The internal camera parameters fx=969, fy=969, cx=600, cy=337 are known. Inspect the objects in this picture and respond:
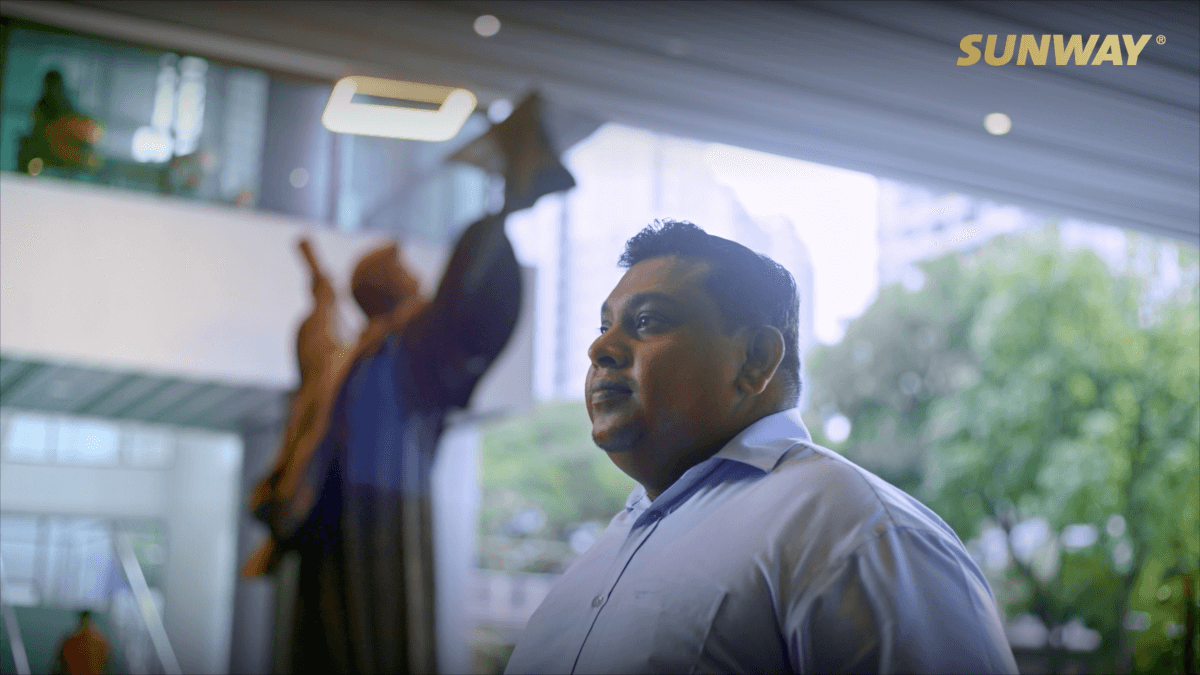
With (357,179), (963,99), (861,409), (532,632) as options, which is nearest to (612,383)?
(532,632)

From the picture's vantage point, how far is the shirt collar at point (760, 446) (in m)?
0.68

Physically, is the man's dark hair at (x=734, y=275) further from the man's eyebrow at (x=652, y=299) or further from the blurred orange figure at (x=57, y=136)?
the blurred orange figure at (x=57, y=136)

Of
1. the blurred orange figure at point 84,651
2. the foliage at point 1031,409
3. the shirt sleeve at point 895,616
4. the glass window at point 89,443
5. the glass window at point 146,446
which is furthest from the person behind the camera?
the foliage at point 1031,409

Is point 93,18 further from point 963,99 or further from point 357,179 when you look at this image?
point 963,99

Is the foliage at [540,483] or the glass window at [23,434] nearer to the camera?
the glass window at [23,434]

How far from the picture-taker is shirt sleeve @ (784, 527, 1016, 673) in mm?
592

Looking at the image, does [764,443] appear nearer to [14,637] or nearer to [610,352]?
[610,352]

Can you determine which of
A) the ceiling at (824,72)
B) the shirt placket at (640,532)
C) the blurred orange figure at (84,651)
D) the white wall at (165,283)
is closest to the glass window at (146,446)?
the white wall at (165,283)

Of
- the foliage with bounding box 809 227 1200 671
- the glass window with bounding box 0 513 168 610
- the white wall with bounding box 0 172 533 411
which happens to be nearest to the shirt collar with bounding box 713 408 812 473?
the white wall with bounding box 0 172 533 411

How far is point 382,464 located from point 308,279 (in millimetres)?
809

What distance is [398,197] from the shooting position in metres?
2.42

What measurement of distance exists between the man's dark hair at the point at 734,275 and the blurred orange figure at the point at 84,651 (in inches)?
57.1

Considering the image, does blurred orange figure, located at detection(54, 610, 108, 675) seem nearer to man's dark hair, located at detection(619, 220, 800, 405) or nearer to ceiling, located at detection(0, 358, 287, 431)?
ceiling, located at detection(0, 358, 287, 431)

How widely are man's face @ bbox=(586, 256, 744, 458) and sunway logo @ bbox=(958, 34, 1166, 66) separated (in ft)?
3.08
